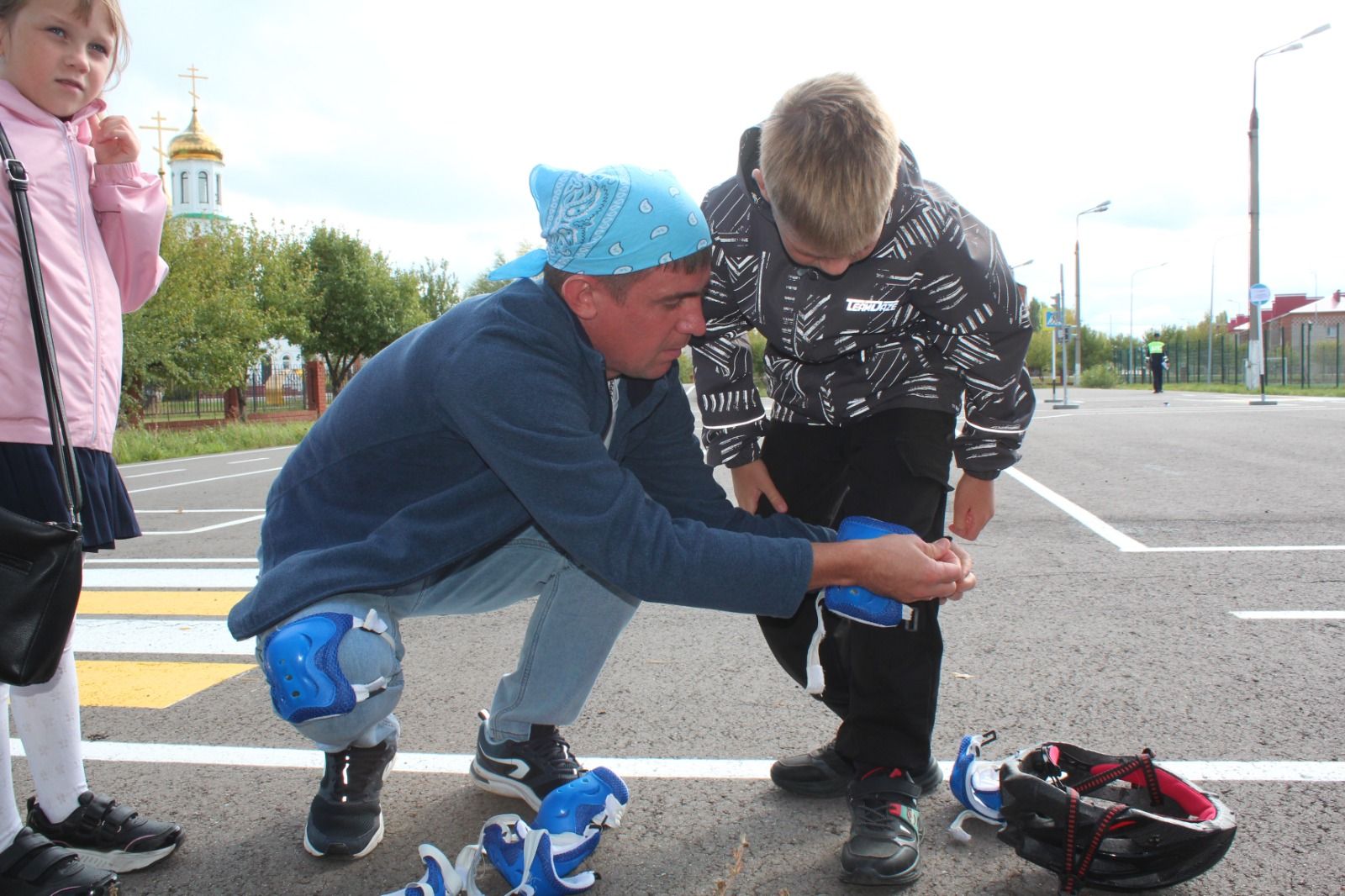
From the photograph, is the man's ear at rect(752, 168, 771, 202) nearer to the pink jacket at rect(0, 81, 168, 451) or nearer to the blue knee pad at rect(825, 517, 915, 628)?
the blue knee pad at rect(825, 517, 915, 628)

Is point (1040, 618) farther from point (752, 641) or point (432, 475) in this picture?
point (432, 475)

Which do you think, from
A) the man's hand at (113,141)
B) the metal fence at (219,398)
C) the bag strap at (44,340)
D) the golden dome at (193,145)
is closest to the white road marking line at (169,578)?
the man's hand at (113,141)

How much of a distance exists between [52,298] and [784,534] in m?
1.68

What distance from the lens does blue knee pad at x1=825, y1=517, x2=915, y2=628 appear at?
7.24 ft

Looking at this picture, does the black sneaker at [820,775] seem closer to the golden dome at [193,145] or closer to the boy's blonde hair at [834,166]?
the boy's blonde hair at [834,166]

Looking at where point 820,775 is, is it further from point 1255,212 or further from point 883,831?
point 1255,212

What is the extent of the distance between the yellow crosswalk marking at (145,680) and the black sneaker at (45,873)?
1.31 m

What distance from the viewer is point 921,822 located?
232 centimetres

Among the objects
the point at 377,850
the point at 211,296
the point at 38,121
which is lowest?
the point at 377,850

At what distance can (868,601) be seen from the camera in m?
2.21

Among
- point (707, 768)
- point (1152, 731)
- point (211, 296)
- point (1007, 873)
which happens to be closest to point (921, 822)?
point (1007, 873)

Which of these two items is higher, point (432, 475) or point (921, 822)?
point (432, 475)

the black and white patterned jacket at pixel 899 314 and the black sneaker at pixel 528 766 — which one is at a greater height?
the black and white patterned jacket at pixel 899 314

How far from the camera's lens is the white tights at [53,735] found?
2.18m
